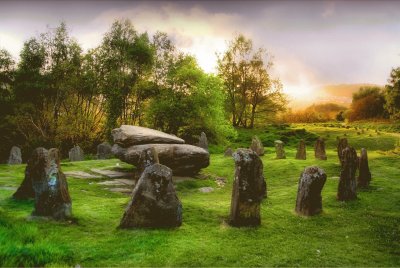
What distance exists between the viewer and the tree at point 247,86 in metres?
55.1

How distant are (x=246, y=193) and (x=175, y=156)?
918cm

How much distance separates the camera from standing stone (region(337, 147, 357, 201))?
13367mm

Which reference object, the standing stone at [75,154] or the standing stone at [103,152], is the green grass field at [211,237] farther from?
the standing stone at [103,152]

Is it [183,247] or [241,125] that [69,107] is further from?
[183,247]

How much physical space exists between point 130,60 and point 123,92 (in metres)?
3.71

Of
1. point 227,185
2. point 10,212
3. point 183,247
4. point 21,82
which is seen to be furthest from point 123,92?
point 183,247

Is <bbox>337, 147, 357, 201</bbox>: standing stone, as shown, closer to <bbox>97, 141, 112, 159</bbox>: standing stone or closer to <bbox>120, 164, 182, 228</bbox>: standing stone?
<bbox>120, 164, 182, 228</bbox>: standing stone

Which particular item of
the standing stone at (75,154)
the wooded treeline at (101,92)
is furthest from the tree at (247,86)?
the standing stone at (75,154)

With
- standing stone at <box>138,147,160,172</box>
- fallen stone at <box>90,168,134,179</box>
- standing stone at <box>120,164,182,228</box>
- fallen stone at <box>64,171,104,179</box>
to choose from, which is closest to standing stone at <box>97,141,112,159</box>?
fallen stone at <box>90,168,134,179</box>

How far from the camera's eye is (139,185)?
980cm

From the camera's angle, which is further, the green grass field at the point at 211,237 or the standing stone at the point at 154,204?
the standing stone at the point at 154,204

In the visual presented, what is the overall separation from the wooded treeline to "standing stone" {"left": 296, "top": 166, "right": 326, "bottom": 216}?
81.0 feet

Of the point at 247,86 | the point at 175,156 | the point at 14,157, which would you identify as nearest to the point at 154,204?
the point at 175,156

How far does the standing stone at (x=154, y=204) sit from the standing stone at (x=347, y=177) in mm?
7093
